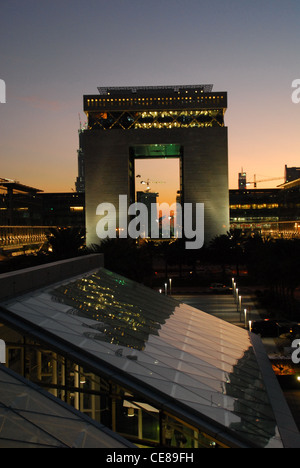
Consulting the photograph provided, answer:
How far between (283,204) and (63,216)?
2533 inches

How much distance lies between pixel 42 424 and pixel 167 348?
229 inches

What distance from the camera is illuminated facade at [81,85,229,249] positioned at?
91.1 metres

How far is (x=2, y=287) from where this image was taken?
470 inches

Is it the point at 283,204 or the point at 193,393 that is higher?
the point at 283,204

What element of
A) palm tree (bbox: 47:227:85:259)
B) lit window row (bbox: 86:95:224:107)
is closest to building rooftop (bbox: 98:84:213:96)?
lit window row (bbox: 86:95:224:107)

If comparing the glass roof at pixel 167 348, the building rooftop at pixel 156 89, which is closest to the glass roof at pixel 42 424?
the glass roof at pixel 167 348

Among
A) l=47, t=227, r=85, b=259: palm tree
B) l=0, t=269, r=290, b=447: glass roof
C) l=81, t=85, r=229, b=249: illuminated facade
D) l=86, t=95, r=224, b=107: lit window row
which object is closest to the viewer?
l=0, t=269, r=290, b=447: glass roof

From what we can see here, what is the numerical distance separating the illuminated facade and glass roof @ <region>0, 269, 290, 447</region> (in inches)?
2889

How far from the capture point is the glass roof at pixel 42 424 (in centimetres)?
684

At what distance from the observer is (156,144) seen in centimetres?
9238

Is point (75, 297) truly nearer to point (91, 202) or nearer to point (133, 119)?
point (91, 202)

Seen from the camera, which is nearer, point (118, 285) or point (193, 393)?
point (193, 393)

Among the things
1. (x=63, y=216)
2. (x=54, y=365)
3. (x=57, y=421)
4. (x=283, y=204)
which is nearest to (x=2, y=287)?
(x=54, y=365)

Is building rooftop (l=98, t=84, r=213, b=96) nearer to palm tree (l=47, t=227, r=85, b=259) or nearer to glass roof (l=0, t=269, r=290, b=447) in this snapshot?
palm tree (l=47, t=227, r=85, b=259)
